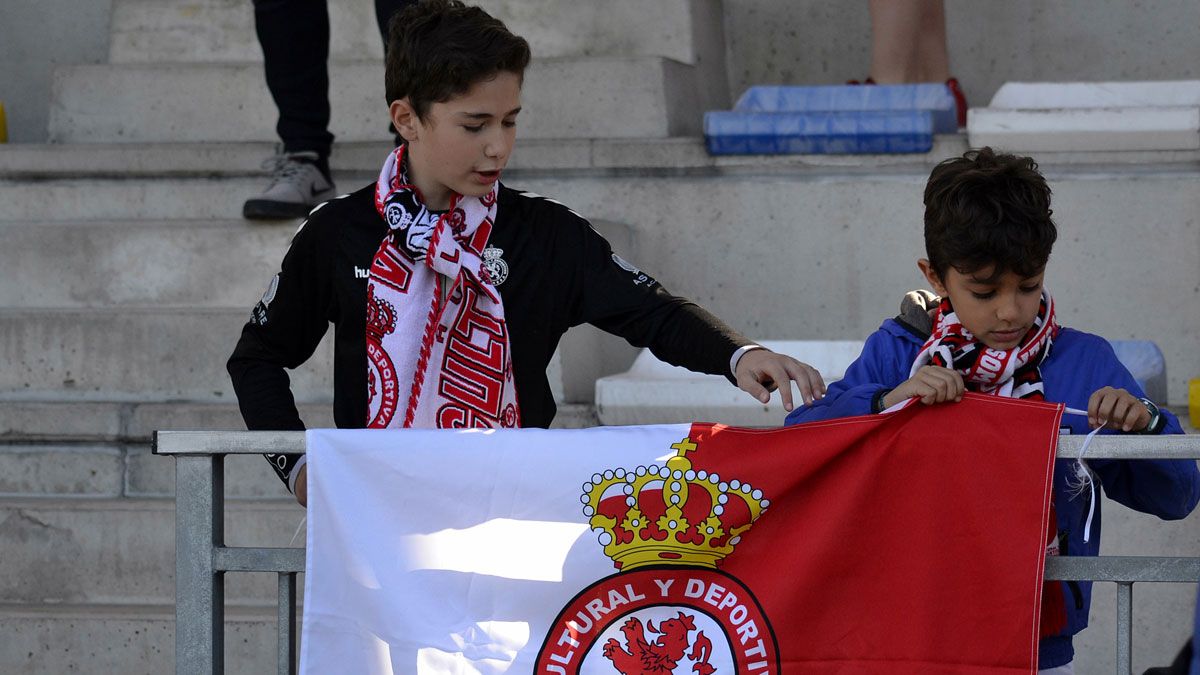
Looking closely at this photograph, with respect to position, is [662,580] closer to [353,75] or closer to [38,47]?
[353,75]

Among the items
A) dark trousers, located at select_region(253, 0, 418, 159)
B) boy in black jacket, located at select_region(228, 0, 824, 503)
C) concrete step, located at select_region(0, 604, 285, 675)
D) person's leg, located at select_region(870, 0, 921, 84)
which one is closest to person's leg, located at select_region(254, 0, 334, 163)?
dark trousers, located at select_region(253, 0, 418, 159)

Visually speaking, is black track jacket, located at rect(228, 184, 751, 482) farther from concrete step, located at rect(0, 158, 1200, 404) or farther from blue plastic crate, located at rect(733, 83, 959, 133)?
blue plastic crate, located at rect(733, 83, 959, 133)

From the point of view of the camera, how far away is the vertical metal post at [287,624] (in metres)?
2.78

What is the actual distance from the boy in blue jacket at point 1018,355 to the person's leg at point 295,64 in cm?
298

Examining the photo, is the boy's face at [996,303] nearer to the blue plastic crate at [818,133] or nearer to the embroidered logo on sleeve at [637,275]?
the embroidered logo on sleeve at [637,275]

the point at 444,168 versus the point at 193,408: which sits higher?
the point at 444,168

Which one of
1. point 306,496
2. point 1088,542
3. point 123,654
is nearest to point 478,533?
point 306,496

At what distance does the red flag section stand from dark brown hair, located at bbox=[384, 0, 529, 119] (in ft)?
2.75

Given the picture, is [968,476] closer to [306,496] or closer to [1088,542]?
[1088,542]

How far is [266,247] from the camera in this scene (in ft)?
17.3

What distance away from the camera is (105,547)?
4.61 metres

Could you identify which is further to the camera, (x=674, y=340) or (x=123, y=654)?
(x=123, y=654)

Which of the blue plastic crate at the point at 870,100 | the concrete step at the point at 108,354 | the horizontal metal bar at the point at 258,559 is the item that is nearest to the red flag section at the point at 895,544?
the horizontal metal bar at the point at 258,559

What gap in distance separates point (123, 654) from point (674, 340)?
224cm
